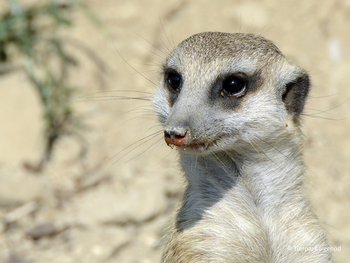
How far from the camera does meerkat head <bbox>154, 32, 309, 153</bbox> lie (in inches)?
79.1

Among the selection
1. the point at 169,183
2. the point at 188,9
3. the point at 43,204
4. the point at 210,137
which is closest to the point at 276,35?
the point at 188,9

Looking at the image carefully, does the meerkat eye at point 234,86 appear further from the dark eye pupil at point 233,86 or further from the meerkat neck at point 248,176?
the meerkat neck at point 248,176

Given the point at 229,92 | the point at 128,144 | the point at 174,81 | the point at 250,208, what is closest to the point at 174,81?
the point at 174,81

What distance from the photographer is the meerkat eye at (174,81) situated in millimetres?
2275

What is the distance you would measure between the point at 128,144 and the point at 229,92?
2330 mm

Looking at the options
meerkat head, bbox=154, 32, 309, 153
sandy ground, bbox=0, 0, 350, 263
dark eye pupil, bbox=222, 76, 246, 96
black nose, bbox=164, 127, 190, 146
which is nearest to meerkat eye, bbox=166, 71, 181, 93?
meerkat head, bbox=154, 32, 309, 153

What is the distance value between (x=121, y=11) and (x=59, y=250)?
2.50m

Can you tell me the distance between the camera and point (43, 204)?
12.8ft

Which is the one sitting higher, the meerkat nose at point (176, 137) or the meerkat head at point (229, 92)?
the meerkat head at point (229, 92)

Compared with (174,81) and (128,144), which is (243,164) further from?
(128,144)

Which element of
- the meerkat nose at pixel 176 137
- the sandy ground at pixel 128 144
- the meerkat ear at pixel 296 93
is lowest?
the meerkat nose at pixel 176 137

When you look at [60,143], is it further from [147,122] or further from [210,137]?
[210,137]

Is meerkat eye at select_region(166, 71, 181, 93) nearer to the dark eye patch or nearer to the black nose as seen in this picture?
the dark eye patch

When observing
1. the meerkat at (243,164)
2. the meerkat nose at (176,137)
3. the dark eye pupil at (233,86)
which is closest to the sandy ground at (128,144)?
the meerkat at (243,164)
